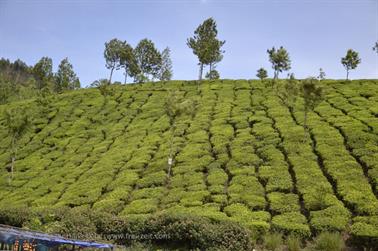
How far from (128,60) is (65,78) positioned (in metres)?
14.9

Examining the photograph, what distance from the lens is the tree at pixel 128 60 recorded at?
2731 inches

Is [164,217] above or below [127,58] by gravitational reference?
below

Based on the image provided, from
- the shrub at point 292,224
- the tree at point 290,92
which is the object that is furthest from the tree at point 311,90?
the shrub at point 292,224

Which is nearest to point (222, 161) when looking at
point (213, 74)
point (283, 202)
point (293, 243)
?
point (283, 202)

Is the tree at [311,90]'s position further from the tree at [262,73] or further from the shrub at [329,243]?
the tree at [262,73]

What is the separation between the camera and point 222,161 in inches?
1335

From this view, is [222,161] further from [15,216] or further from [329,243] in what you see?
[15,216]

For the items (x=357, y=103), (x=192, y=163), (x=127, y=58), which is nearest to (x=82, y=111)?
(x=127, y=58)

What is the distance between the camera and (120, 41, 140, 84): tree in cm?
6938

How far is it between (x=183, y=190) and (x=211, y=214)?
17.5 feet

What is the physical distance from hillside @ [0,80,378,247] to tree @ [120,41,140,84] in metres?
16.6

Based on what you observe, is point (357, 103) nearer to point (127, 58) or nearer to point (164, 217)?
point (164, 217)

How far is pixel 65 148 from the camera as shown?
4366 centimetres

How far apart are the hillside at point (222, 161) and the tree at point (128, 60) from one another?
16.6m
